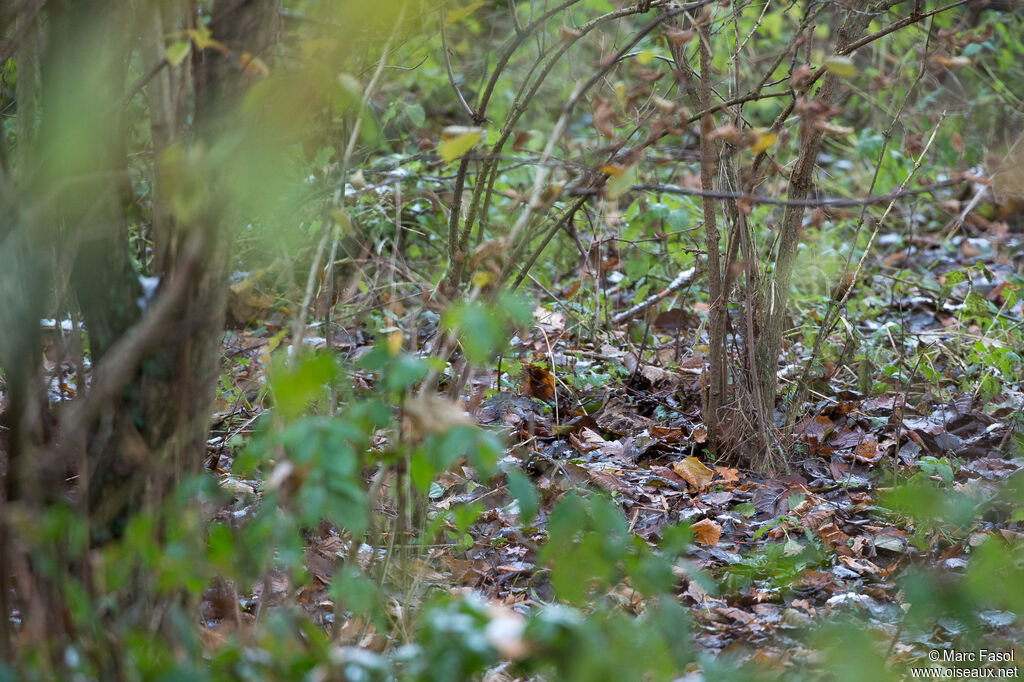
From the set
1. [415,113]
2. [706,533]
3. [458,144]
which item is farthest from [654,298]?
[458,144]

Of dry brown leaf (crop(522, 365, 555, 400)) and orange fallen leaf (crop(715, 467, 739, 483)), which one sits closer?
orange fallen leaf (crop(715, 467, 739, 483))

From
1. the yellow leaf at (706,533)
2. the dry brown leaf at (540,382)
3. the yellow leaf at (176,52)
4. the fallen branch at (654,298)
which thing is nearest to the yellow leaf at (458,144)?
the yellow leaf at (176,52)

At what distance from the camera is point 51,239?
6.01 feet

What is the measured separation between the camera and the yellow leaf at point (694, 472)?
3.01 metres

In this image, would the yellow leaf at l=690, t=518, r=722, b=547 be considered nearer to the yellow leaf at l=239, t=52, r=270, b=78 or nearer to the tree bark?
the tree bark

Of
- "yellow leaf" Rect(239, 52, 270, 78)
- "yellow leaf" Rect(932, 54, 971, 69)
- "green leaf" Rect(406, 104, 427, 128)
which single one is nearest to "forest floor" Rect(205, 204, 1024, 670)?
"yellow leaf" Rect(239, 52, 270, 78)

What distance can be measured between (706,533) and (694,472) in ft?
1.33

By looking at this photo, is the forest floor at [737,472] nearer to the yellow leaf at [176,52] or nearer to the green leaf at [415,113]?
the yellow leaf at [176,52]

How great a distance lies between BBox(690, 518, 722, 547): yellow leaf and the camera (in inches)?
105

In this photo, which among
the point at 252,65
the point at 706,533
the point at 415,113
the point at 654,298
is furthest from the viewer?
the point at 415,113

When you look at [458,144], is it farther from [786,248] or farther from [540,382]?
[540,382]

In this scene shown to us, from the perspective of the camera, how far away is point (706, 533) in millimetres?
2672

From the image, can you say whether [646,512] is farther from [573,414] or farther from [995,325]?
[995,325]

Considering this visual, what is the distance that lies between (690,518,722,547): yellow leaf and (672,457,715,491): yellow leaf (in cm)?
30
